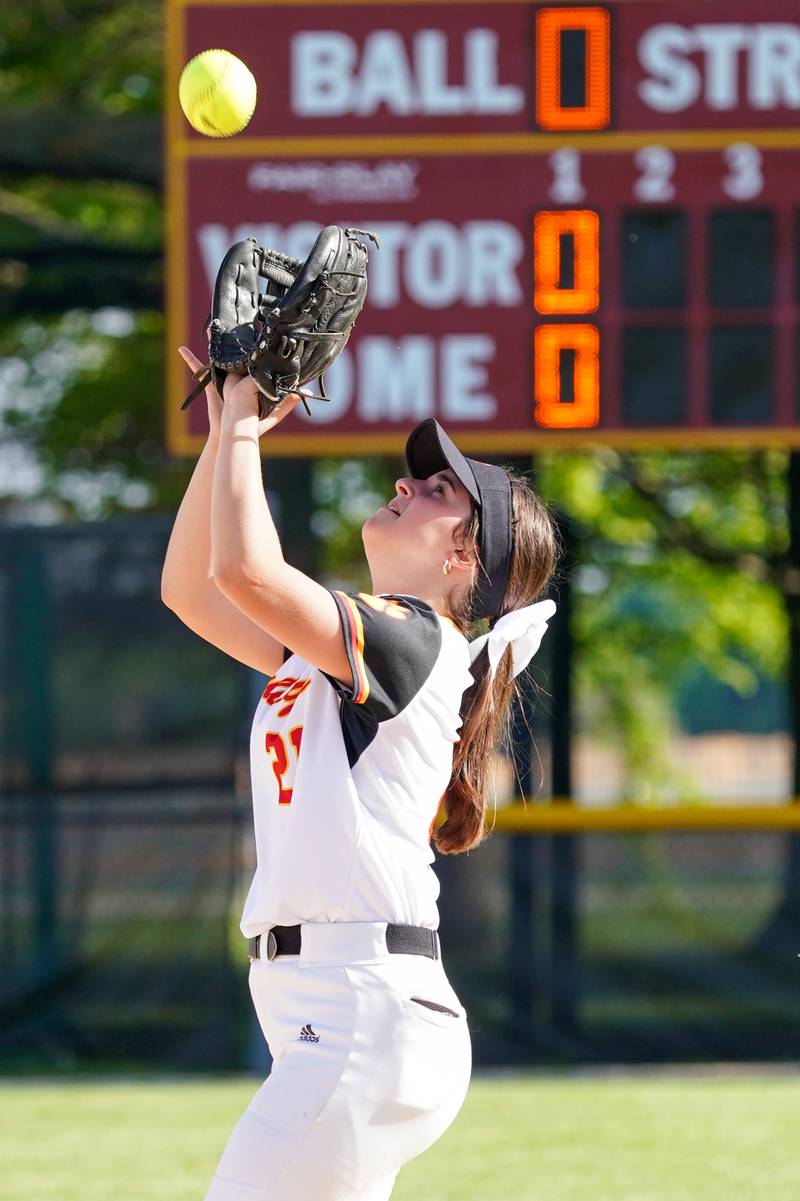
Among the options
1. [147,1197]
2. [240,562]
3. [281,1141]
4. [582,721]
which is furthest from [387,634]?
[582,721]

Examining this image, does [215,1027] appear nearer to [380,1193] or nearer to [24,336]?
[380,1193]

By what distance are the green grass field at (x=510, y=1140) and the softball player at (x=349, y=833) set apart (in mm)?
2621

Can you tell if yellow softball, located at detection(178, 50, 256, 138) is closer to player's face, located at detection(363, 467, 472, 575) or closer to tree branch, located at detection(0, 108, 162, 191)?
player's face, located at detection(363, 467, 472, 575)

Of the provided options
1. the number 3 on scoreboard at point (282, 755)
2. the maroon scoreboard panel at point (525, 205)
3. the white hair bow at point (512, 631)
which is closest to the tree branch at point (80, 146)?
the maroon scoreboard panel at point (525, 205)

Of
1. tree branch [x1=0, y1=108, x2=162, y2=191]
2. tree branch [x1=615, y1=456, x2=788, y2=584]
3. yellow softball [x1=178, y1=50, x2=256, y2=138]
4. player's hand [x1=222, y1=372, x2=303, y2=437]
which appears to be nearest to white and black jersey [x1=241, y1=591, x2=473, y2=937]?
player's hand [x1=222, y1=372, x2=303, y2=437]

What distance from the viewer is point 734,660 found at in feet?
48.9

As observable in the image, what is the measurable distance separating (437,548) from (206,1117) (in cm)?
384

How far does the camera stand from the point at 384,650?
2115 millimetres

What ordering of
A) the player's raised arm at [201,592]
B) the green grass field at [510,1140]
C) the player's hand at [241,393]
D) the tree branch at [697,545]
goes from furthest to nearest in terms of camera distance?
the tree branch at [697,545]
the green grass field at [510,1140]
the player's raised arm at [201,592]
the player's hand at [241,393]

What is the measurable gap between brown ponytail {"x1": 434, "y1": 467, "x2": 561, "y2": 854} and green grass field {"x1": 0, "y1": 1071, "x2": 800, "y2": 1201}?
2.36m

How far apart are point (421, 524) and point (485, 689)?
255 millimetres

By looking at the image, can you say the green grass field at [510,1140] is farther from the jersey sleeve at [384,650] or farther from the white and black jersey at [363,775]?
the jersey sleeve at [384,650]

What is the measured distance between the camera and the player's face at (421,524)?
234 centimetres

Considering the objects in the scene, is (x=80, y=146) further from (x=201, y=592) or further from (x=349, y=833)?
(x=349, y=833)
